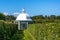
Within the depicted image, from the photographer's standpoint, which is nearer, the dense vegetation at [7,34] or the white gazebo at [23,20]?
the dense vegetation at [7,34]

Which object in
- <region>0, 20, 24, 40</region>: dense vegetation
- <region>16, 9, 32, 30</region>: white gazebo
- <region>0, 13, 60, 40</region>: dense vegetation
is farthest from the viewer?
<region>16, 9, 32, 30</region>: white gazebo

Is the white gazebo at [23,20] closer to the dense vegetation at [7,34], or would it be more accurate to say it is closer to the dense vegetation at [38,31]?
the dense vegetation at [38,31]

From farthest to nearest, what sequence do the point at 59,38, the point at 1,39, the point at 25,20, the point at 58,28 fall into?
the point at 25,20, the point at 1,39, the point at 58,28, the point at 59,38

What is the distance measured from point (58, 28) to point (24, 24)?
5128 centimetres

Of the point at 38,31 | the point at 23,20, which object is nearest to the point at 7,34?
the point at 38,31

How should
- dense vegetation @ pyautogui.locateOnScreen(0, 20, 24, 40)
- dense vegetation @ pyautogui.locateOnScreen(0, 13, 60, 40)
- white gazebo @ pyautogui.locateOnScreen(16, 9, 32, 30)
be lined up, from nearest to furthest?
dense vegetation @ pyautogui.locateOnScreen(0, 13, 60, 40), dense vegetation @ pyautogui.locateOnScreen(0, 20, 24, 40), white gazebo @ pyautogui.locateOnScreen(16, 9, 32, 30)

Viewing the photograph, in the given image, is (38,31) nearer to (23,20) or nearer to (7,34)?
(7,34)

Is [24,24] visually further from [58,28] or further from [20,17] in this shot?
Answer: [58,28]

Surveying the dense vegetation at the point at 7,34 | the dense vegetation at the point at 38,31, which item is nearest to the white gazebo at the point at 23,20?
the dense vegetation at the point at 38,31

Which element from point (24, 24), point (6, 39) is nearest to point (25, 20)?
point (24, 24)

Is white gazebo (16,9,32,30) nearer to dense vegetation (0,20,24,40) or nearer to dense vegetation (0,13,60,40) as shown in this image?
dense vegetation (0,13,60,40)

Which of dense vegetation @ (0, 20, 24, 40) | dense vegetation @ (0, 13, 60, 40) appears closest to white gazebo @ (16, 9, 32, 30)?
dense vegetation @ (0, 13, 60, 40)

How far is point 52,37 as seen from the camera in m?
11.0

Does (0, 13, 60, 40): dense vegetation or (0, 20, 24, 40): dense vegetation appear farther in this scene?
(0, 20, 24, 40): dense vegetation
